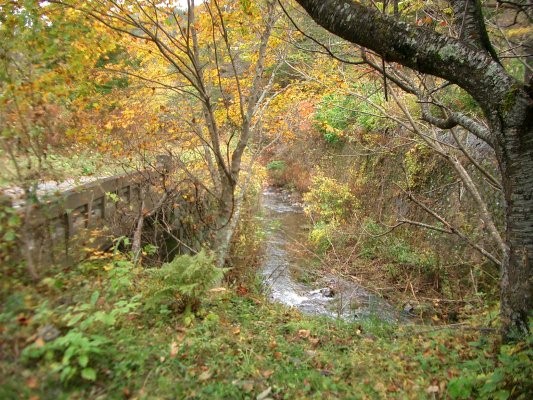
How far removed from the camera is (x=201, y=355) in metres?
3.63

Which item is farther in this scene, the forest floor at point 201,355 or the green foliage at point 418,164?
the green foliage at point 418,164

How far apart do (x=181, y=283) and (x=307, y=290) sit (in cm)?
648

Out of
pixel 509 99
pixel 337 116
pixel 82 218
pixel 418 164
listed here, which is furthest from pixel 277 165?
pixel 509 99

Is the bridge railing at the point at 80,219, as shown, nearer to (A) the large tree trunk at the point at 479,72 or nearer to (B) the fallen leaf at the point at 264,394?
(B) the fallen leaf at the point at 264,394

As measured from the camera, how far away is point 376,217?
13328 millimetres

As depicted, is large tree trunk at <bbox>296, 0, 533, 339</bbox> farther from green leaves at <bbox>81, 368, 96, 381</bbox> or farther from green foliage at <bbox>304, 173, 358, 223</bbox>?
green foliage at <bbox>304, 173, 358, 223</bbox>

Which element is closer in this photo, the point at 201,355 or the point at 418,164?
the point at 201,355

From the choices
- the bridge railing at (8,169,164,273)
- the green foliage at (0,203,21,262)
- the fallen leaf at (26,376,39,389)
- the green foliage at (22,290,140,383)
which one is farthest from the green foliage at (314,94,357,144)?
the fallen leaf at (26,376,39,389)

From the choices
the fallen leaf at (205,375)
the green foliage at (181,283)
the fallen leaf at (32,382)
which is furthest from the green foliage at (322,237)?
the fallen leaf at (32,382)

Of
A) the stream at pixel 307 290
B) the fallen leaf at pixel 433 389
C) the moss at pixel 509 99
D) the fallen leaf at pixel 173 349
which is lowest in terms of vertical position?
the stream at pixel 307 290

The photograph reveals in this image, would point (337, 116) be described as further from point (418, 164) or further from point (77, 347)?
point (77, 347)

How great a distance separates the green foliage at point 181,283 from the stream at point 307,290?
395 cm

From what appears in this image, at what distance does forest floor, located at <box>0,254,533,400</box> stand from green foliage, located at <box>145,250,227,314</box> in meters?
A: 0.14

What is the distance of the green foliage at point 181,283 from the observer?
4.36 metres
